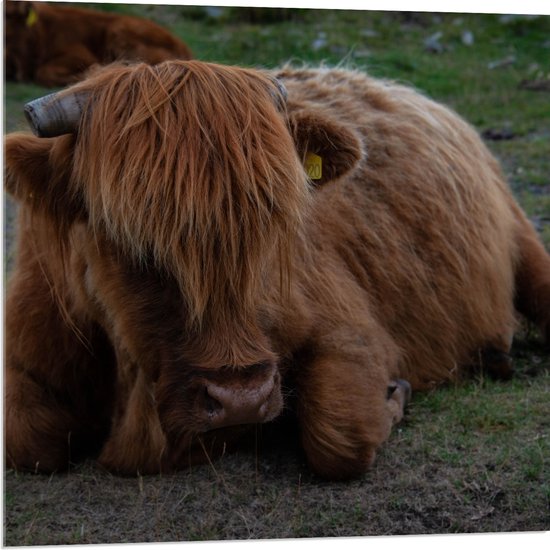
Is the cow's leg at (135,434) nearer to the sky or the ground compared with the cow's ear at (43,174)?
nearer to the ground

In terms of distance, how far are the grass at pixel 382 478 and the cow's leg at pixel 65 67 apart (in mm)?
2457

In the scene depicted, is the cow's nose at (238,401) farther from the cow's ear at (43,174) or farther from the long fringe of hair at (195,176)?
the cow's ear at (43,174)

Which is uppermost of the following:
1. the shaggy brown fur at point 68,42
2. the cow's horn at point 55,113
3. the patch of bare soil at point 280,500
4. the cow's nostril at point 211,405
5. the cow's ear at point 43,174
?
the cow's horn at point 55,113

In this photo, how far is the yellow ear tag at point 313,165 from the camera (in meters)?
3.06

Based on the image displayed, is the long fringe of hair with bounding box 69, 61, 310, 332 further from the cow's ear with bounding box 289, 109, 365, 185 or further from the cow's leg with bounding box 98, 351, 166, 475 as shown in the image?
Result: the cow's leg with bounding box 98, 351, 166, 475

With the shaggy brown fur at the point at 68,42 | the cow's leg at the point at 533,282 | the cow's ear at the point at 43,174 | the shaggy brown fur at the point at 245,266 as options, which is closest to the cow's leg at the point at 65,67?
the shaggy brown fur at the point at 68,42

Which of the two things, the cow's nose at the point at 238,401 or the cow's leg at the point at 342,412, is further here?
the cow's leg at the point at 342,412

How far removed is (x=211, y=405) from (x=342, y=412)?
25.3 inches

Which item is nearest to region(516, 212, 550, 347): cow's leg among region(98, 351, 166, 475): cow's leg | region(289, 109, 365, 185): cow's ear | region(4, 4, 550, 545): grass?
region(4, 4, 550, 545): grass

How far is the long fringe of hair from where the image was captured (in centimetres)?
268

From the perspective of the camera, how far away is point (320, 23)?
422 centimetres

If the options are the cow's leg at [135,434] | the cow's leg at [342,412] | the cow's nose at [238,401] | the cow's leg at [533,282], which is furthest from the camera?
the cow's leg at [533,282]

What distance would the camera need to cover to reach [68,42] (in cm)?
811

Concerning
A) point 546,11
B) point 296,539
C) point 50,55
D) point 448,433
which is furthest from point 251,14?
point 50,55
